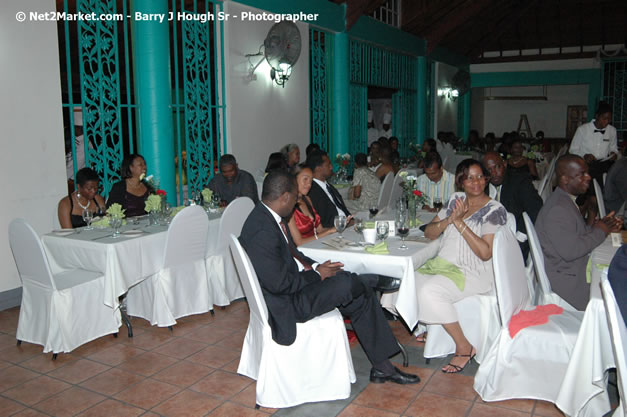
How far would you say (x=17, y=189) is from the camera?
15.7 feet

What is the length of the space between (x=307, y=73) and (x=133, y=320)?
17.1 ft

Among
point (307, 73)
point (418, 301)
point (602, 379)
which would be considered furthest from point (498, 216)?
point (307, 73)

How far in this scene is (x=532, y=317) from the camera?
115 inches

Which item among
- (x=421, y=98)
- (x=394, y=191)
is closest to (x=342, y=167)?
(x=394, y=191)

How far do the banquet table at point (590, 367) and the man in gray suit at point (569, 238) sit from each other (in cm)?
39

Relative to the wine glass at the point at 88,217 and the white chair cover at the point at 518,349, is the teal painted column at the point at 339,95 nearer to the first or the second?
the wine glass at the point at 88,217

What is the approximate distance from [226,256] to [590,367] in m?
3.08

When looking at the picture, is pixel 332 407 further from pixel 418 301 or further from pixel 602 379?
pixel 602 379

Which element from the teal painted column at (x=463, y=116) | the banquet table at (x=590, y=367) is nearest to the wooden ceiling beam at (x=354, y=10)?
the banquet table at (x=590, y=367)

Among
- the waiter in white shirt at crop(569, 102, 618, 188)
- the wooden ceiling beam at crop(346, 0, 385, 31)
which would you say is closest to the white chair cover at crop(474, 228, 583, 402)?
the waiter in white shirt at crop(569, 102, 618, 188)

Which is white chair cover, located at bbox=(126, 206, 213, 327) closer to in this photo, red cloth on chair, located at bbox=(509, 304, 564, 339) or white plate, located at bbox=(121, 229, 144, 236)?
white plate, located at bbox=(121, 229, 144, 236)

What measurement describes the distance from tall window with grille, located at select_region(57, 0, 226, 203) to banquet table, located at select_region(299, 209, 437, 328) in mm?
2809

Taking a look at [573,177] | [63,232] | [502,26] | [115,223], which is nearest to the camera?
[573,177]

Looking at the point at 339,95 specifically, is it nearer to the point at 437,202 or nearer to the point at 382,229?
the point at 437,202
